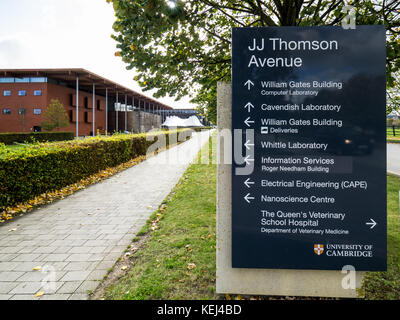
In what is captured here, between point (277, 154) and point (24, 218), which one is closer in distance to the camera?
point (277, 154)

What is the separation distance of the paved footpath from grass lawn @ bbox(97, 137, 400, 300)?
30cm

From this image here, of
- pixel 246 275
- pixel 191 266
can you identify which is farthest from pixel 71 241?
pixel 246 275

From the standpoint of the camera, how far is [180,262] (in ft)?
11.6

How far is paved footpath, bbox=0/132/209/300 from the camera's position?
3092 millimetres

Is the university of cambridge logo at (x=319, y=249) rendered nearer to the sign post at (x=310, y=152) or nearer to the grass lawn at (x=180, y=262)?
the sign post at (x=310, y=152)

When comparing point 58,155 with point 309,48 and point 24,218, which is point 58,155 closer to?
point 24,218

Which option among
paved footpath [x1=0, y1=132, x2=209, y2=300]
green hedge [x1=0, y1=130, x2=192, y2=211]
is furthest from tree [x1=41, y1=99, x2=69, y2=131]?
paved footpath [x1=0, y1=132, x2=209, y2=300]

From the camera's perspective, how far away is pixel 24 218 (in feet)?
17.7

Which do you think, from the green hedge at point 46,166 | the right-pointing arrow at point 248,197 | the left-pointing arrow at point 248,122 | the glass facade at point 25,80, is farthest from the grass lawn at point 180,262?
the glass facade at point 25,80

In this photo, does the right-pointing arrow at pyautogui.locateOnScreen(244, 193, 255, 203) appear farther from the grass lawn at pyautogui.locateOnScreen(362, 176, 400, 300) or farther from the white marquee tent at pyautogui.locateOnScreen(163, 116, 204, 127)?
the white marquee tent at pyautogui.locateOnScreen(163, 116, 204, 127)

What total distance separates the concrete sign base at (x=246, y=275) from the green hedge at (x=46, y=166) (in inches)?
198

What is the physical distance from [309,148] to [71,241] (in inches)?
152
